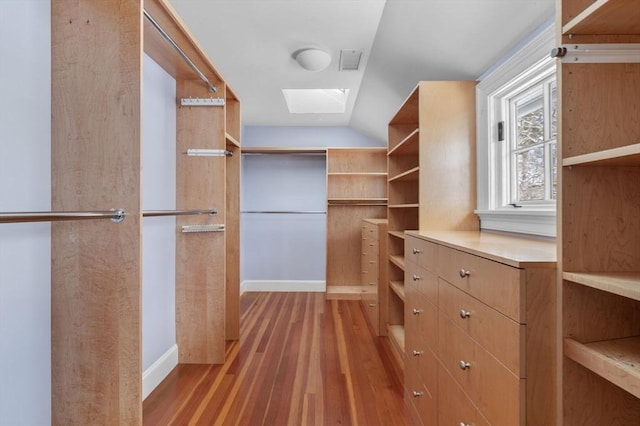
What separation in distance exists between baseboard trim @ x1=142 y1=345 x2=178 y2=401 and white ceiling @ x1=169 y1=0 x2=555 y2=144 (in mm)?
2287

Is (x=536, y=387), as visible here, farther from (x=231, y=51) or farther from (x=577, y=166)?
(x=231, y=51)


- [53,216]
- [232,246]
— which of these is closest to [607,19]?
[53,216]

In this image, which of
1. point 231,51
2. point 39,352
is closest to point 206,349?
point 39,352

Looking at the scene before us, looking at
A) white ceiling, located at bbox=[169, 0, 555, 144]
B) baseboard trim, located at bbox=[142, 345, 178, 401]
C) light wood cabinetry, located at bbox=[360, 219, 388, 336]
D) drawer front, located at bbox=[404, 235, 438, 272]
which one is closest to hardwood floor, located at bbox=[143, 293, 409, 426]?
baseboard trim, located at bbox=[142, 345, 178, 401]

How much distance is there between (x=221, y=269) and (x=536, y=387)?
6.52 feet

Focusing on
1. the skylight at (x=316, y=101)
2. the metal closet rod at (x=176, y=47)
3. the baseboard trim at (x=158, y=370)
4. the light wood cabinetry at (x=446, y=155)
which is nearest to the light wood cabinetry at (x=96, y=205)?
the metal closet rod at (x=176, y=47)

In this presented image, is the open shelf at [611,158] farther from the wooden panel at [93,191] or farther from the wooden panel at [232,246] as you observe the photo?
the wooden panel at [232,246]

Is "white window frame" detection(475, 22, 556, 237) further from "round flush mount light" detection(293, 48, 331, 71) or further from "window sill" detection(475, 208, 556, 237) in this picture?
"round flush mount light" detection(293, 48, 331, 71)

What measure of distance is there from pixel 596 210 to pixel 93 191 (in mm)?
1680

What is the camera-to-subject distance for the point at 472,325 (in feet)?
3.63

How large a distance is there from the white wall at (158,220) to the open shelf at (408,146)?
5.63 feet

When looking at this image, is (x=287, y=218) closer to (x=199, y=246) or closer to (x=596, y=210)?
(x=199, y=246)

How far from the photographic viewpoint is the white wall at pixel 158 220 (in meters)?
1.95

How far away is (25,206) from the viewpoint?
3.79ft
